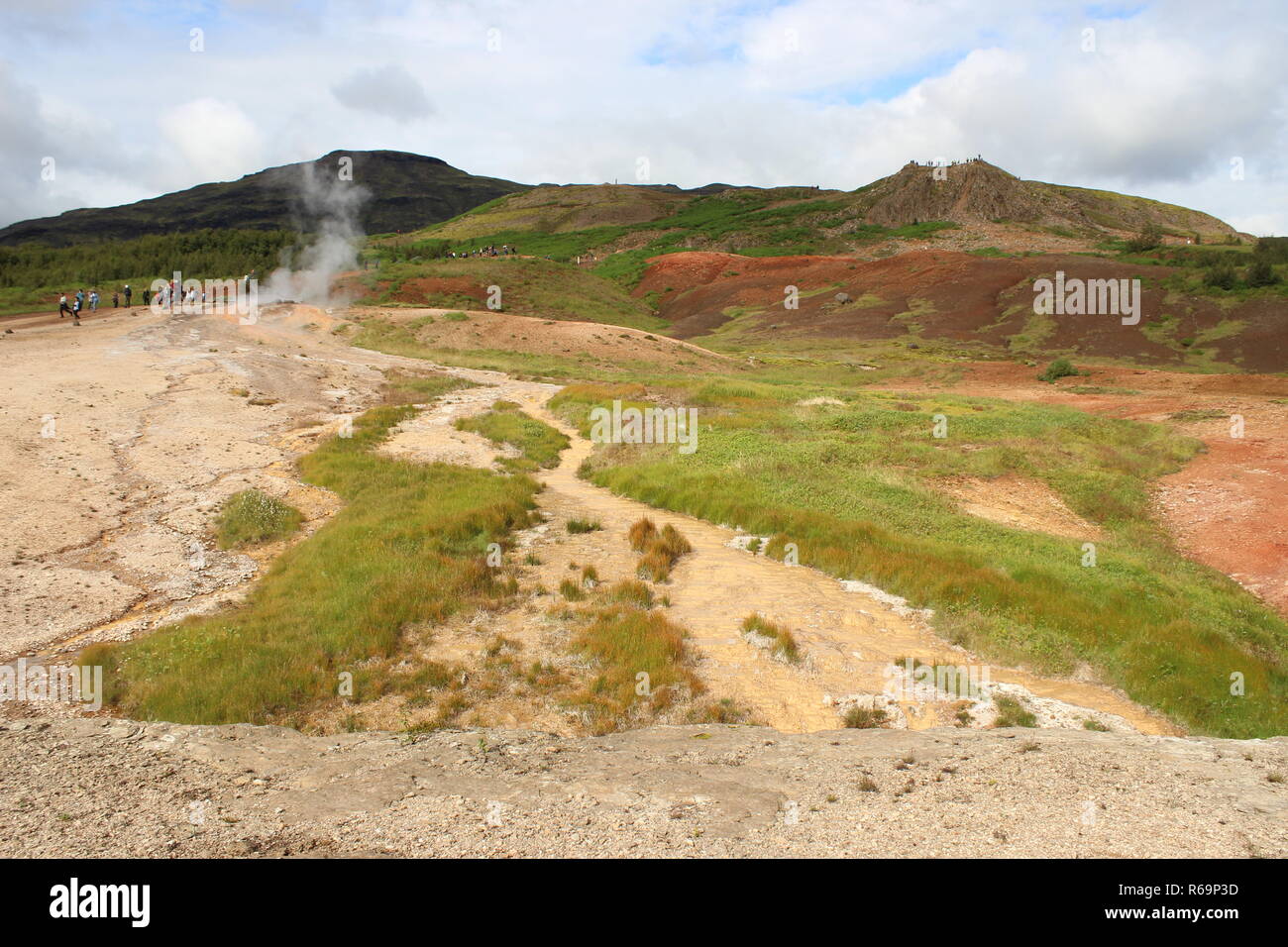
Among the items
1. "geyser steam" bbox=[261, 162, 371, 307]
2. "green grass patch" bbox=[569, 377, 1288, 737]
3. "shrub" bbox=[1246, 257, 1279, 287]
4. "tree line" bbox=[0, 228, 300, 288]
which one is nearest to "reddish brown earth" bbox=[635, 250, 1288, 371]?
"shrub" bbox=[1246, 257, 1279, 287]

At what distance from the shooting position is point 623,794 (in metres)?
6.12

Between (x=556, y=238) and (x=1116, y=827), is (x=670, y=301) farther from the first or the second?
(x=1116, y=827)

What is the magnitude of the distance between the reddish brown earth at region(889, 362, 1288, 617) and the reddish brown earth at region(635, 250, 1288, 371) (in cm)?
1336

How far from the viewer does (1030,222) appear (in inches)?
3841

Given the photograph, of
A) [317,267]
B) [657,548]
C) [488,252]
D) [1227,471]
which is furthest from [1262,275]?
[317,267]

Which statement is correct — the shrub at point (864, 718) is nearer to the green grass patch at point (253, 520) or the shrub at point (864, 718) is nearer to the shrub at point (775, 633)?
the shrub at point (775, 633)

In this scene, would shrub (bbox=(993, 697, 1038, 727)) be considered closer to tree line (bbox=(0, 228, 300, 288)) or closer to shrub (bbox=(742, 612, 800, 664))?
shrub (bbox=(742, 612, 800, 664))

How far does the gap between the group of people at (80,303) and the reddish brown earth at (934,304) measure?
1680 inches

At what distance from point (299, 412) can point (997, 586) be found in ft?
73.6

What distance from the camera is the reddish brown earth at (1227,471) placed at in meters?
15.9

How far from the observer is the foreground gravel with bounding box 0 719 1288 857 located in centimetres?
514

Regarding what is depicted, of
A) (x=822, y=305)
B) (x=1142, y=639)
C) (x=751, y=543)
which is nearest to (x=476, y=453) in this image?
(x=751, y=543)

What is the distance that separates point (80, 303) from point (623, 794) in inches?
1851

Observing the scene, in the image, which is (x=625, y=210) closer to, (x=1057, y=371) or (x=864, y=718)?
(x=1057, y=371)
